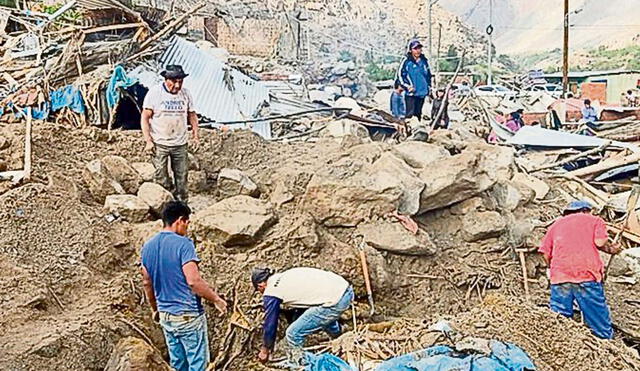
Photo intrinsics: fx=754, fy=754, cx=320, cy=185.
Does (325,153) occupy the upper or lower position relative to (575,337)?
upper

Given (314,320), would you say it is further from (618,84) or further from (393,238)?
(618,84)

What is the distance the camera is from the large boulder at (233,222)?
7074 mm

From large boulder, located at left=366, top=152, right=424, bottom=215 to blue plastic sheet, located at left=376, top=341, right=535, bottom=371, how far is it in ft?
9.23

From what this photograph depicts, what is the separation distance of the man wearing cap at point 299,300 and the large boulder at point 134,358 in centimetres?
83

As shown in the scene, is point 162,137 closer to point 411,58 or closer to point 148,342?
point 148,342

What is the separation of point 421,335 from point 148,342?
2167 millimetres

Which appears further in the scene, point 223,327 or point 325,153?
point 325,153

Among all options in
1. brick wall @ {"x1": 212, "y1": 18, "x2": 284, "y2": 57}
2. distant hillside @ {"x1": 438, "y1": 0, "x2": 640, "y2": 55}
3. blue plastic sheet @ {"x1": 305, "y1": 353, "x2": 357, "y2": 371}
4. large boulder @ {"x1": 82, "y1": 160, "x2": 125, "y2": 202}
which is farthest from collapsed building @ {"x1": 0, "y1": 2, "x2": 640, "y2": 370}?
distant hillside @ {"x1": 438, "y1": 0, "x2": 640, "y2": 55}

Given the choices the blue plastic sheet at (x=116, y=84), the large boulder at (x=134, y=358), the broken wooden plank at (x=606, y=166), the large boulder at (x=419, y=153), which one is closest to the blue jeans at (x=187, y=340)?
the large boulder at (x=134, y=358)

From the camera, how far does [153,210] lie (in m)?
7.41

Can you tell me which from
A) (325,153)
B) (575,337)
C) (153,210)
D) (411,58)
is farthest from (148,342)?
(411,58)

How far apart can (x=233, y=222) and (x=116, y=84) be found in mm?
3357

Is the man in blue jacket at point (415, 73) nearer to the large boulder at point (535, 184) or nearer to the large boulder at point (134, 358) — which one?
the large boulder at point (535, 184)

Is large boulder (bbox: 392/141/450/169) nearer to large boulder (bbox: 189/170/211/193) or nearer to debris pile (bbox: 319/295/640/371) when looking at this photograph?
large boulder (bbox: 189/170/211/193)
